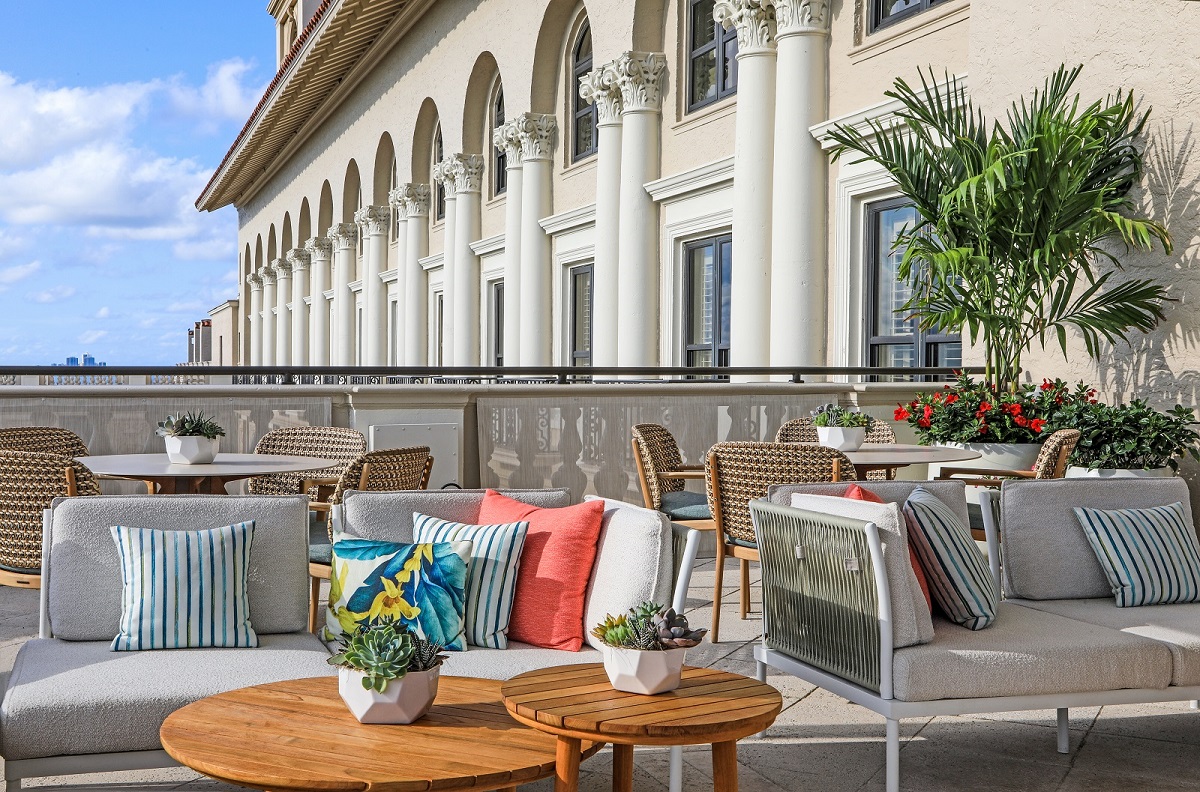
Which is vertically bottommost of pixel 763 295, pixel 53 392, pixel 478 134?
pixel 53 392

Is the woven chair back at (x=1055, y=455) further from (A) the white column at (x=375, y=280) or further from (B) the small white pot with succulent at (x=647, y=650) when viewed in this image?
(A) the white column at (x=375, y=280)

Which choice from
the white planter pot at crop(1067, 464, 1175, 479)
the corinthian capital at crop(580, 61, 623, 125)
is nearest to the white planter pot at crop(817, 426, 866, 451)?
the white planter pot at crop(1067, 464, 1175, 479)

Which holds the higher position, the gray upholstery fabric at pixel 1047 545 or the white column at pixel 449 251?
the white column at pixel 449 251

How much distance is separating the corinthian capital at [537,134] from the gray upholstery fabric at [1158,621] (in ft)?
43.6

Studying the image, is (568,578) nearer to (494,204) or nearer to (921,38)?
(921,38)

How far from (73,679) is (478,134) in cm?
1731

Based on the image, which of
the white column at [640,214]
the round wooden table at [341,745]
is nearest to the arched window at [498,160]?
the white column at [640,214]

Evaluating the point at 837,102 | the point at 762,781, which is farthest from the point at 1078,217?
the point at 762,781

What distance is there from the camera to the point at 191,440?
5824 mm

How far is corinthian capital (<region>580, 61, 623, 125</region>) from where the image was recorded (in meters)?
14.3

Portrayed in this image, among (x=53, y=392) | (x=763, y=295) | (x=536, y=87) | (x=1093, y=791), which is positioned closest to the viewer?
(x=1093, y=791)

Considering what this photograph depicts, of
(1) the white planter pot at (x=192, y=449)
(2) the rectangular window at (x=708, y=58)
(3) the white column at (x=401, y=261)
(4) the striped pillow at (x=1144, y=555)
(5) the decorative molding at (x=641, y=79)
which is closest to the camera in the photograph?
(4) the striped pillow at (x=1144, y=555)

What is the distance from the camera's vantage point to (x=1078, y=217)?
7.49 meters

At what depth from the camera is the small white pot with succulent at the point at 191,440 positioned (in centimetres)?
584
